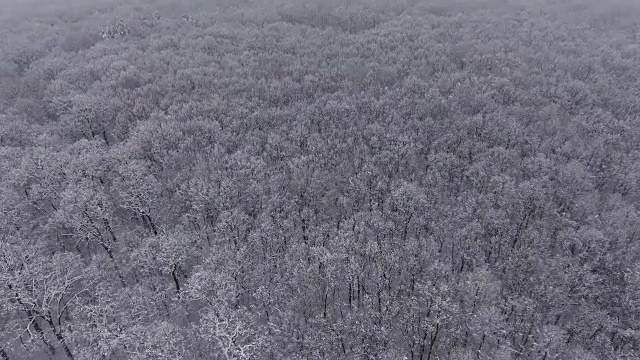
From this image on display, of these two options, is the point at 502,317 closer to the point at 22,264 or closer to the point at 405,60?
the point at 22,264

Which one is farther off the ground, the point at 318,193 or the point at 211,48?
the point at 211,48

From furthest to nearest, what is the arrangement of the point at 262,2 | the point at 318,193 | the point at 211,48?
the point at 262,2 → the point at 211,48 → the point at 318,193

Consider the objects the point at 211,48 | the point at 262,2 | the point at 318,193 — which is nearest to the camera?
the point at 318,193

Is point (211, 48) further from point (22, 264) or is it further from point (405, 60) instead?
point (22, 264)

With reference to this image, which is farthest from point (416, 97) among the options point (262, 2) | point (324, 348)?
point (262, 2)

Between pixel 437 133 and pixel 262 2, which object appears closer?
pixel 437 133

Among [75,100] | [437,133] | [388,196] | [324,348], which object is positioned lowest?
[324,348]
